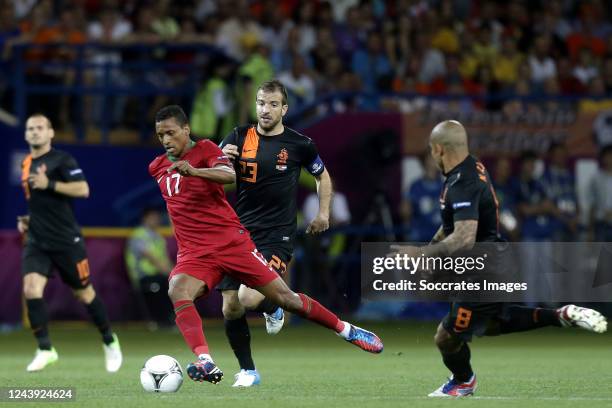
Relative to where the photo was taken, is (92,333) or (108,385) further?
(92,333)

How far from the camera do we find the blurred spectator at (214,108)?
18.5 metres

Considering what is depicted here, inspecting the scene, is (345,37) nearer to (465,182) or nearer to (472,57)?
(472,57)

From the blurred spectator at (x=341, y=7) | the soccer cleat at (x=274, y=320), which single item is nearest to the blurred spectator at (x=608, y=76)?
the blurred spectator at (x=341, y=7)

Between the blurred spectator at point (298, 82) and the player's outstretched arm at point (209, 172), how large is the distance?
10157 mm

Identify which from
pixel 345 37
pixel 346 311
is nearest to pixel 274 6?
pixel 345 37

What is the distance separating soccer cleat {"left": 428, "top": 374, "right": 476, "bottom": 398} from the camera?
A: 9.30 m

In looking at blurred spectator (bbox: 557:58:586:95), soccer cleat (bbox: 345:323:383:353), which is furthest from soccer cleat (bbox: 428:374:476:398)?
blurred spectator (bbox: 557:58:586:95)

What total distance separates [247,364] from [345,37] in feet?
36.5

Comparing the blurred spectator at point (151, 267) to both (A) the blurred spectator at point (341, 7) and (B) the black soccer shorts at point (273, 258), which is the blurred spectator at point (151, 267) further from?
(B) the black soccer shorts at point (273, 258)

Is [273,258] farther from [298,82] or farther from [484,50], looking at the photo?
[484,50]

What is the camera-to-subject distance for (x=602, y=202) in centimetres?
1888

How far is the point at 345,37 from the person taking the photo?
67.9ft

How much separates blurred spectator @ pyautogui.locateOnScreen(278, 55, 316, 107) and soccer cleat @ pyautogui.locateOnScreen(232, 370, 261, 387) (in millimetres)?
9472

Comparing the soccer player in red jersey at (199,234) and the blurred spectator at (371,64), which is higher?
the blurred spectator at (371,64)
